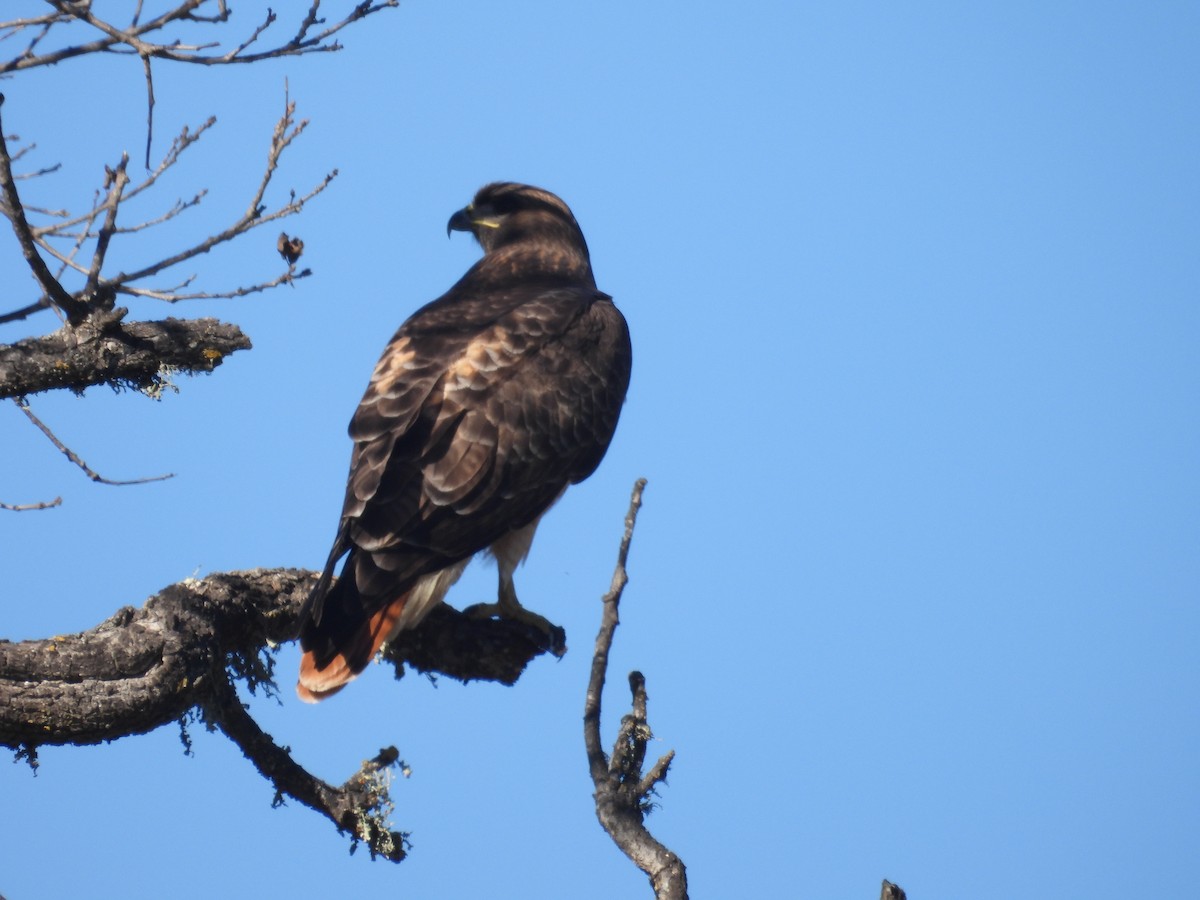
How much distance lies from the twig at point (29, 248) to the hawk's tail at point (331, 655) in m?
1.29

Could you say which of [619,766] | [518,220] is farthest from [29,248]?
[518,220]

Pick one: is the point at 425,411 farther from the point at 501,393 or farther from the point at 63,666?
the point at 63,666

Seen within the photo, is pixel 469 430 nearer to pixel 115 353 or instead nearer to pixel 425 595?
pixel 425 595

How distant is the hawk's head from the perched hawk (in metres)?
A: 0.95

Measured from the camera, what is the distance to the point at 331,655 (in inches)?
188

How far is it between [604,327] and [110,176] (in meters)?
2.37

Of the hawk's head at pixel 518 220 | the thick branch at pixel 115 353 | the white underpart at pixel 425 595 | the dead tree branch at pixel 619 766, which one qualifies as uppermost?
the hawk's head at pixel 518 220

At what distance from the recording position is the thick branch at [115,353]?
4.25 m

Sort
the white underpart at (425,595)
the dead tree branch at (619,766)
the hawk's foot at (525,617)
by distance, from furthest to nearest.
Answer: the hawk's foot at (525,617) → the white underpart at (425,595) → the dead tree branch at (619,766)

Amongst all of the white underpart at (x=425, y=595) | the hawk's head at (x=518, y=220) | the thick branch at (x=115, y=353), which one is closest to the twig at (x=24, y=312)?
the thick branch at (x=115, y=353)

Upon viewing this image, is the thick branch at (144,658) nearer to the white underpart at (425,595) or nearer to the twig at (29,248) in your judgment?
the white underpart at (425,595)

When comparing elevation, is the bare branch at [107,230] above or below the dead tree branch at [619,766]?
above

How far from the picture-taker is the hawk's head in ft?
24.8

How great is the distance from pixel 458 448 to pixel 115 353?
1.42m
